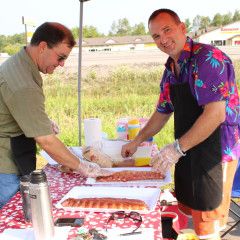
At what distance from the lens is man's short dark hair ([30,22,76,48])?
1.91 m

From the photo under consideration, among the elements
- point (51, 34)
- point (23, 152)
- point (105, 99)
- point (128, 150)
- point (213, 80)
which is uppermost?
point (51, 34)

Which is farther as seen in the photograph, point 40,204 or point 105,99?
point 105,99

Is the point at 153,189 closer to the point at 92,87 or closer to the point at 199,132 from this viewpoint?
the point at 199,132

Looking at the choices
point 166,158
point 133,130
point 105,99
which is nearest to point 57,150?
point 166,158

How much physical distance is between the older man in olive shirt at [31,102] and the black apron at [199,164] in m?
0.51

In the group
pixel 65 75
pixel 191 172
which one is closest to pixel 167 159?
pixel 191 172

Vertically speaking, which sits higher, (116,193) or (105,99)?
(116,193)

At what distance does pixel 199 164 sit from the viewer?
6.32ft

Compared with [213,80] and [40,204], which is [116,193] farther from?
[213,80]

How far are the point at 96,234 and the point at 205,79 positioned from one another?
3.21 feet

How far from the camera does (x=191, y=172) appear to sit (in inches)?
77.9

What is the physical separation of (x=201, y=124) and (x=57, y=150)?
776 millimetres

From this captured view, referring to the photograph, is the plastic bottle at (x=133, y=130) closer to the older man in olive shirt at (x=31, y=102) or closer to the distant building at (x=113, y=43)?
the older man in olive shirt at (x=31, y=102)

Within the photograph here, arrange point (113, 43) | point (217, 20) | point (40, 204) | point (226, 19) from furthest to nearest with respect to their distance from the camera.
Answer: point (113, 43) < point (217, 20) < point (226, 19) < point (40, 204)
